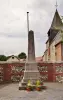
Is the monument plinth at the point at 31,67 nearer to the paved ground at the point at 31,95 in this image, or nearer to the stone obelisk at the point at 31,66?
the stone obelisk at the point at 31,66

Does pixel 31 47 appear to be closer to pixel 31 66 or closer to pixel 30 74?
pixel 31 66

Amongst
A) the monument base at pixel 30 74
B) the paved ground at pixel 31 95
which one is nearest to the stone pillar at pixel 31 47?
the monument base at pixel 30 74

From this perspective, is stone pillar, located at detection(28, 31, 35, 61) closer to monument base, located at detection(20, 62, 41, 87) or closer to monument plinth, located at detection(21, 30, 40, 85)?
monument plinth, located at detection(21, 30, 40, 85)

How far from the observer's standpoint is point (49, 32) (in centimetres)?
5606

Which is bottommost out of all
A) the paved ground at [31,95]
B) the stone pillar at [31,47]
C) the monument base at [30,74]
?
the paved ground at [31,95]

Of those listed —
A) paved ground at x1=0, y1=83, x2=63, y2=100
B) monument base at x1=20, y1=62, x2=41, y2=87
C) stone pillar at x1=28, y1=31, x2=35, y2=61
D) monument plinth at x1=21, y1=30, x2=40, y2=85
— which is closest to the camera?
paved ground at x1=0, y1=83, x2=63, y2=100

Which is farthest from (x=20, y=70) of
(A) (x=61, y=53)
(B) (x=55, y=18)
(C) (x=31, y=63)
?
(B) (x=55, y=18)

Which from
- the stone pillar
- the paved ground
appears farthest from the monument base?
the paved ground

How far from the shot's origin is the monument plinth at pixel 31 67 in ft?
46.8

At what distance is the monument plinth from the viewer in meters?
14.3

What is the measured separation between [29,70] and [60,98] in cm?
484

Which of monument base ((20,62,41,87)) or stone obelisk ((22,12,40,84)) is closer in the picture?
monument base ((20,62,41,87))

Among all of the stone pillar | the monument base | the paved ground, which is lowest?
the paved ground

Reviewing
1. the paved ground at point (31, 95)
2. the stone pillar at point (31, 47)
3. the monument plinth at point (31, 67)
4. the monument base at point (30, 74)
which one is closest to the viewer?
the paved ground at point (31, 95)
